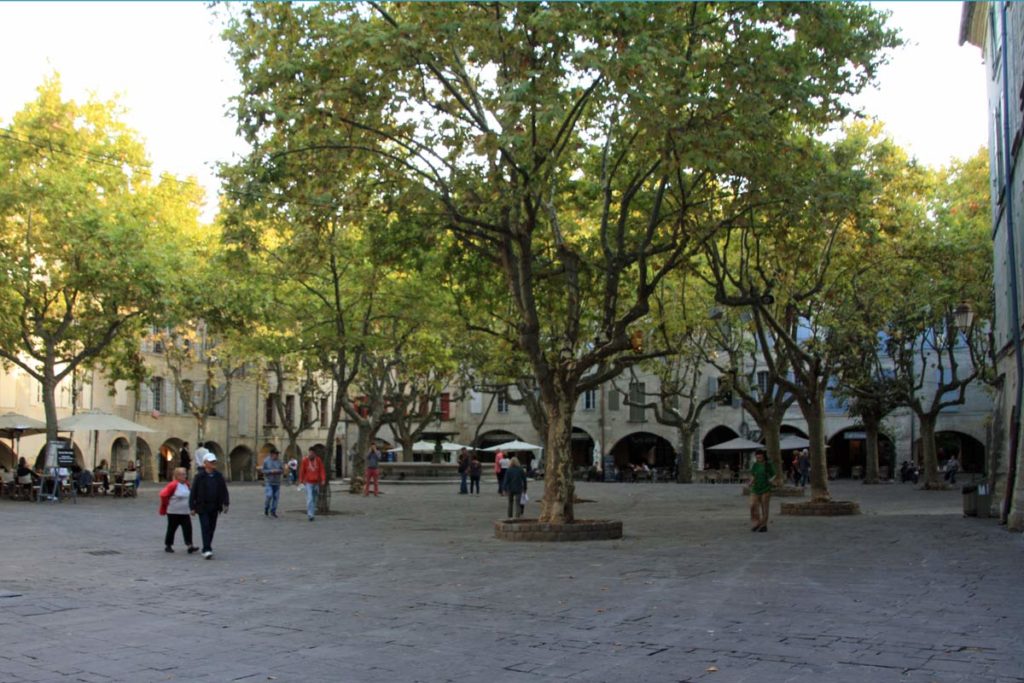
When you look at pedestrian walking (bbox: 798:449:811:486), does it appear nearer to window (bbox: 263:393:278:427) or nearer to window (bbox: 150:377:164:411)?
window (bbox: 150:377:164:411)

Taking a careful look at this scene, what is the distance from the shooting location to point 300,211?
1802 centimetres

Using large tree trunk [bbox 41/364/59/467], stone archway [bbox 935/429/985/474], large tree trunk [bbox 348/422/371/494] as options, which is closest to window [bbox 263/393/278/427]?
large tree trunk [bbox 348/422/371/494]

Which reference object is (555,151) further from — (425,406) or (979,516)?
(425,406)

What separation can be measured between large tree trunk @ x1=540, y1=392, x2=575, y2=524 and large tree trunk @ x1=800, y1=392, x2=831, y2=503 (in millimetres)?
8696

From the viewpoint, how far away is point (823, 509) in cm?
2445

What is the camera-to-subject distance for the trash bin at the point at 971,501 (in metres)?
23.5

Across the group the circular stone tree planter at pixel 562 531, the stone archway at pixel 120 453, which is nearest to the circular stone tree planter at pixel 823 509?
the circular stone tree planter at pixel 562 531

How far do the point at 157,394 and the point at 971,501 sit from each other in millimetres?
41811

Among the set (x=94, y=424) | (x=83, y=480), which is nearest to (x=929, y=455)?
(x=94, y=424)

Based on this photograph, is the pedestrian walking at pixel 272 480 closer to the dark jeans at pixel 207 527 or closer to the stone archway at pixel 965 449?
the dark jeans at pixel 207 527

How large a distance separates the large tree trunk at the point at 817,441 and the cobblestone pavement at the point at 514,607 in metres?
4.88

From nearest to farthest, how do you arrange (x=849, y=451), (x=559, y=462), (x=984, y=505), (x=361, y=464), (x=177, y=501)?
(x=177, y=501) → (x=559, y=462) → (x=984, y=505) → (x=361, y=464) → (x=849, y=451)

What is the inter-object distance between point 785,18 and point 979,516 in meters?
13.8

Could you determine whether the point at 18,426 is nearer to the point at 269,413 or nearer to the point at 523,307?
the point at 523,307
